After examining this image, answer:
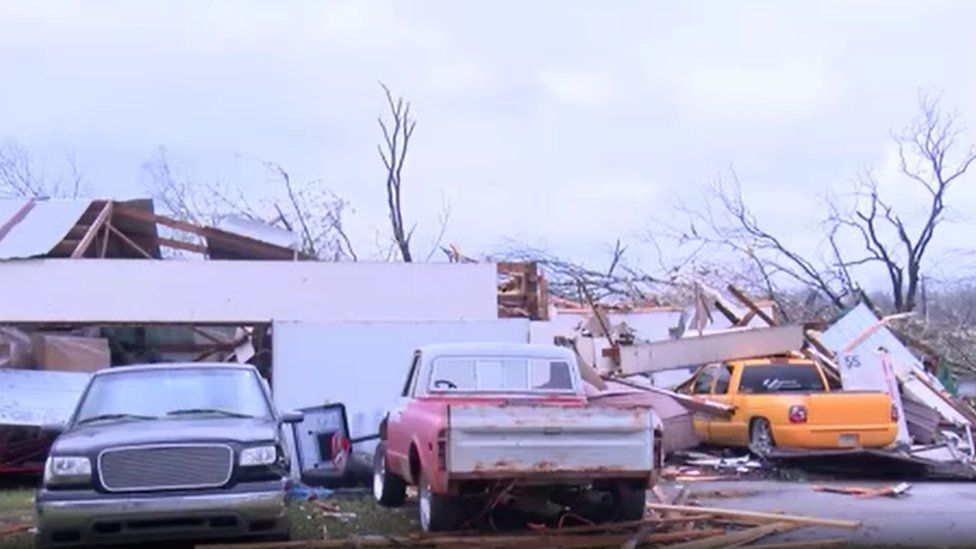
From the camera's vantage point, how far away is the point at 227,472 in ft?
34.1

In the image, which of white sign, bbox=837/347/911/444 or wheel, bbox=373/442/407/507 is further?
white sign, bbox=837/347/911/444

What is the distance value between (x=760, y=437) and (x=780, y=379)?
109 centimetres

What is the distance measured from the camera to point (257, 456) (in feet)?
34.5

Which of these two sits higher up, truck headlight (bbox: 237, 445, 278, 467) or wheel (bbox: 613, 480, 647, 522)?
truck headlight (bbox: 237, 445, 278, 467)

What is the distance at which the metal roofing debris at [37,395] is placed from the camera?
17469 millimetres

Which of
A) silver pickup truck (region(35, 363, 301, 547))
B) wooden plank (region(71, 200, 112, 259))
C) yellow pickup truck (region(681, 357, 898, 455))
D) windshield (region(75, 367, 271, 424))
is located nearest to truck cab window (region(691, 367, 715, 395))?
yellow pickup truck (region(681, 357, 898, 455))

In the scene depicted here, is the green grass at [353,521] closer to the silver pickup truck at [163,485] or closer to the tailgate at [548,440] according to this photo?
the silver pickup truck at [163,485]

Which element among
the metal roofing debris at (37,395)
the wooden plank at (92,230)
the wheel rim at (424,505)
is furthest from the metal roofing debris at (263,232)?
the wheel rim at (424,505)

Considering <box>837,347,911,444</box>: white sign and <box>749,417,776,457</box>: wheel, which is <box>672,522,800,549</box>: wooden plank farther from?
<box>837,347,911,444</box>: white sign

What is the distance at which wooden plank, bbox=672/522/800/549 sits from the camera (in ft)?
36.2

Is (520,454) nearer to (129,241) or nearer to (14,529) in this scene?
(14,529)

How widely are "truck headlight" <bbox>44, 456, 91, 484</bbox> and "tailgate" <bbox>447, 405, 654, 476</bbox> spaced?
9.38ft

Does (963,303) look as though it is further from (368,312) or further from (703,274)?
(368,312)

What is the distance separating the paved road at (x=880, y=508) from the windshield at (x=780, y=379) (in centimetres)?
234
